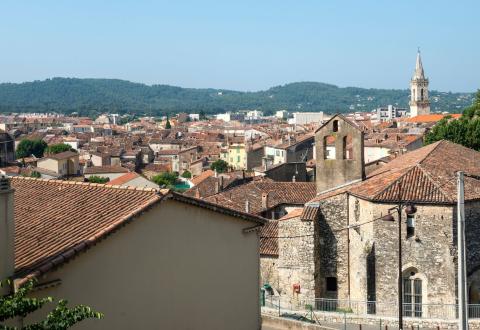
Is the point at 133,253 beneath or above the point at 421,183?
beneath

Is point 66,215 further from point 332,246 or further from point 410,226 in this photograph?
point 332,246

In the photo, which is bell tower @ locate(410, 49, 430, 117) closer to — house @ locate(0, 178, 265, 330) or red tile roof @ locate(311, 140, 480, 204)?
red tile roof @ locate(311, 140, 480, 204)

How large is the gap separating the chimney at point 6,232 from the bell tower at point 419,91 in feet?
554

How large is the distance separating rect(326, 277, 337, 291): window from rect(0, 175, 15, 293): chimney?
21.6 metres

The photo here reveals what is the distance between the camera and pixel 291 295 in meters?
32.8

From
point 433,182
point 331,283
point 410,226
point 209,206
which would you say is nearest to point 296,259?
point 331,283

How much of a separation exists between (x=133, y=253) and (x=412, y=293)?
17.2m

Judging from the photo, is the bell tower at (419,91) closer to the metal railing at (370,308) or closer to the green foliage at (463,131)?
the green foliage at (463,131)

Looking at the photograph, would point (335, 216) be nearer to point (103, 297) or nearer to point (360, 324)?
point (360, 324)

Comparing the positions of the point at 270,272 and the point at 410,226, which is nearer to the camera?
the point at 410,226

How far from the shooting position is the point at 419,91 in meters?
179

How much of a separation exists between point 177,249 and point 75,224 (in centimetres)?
255

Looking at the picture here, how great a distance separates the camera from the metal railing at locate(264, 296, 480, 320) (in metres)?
28.8

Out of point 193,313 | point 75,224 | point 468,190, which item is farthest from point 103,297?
point 468,190
